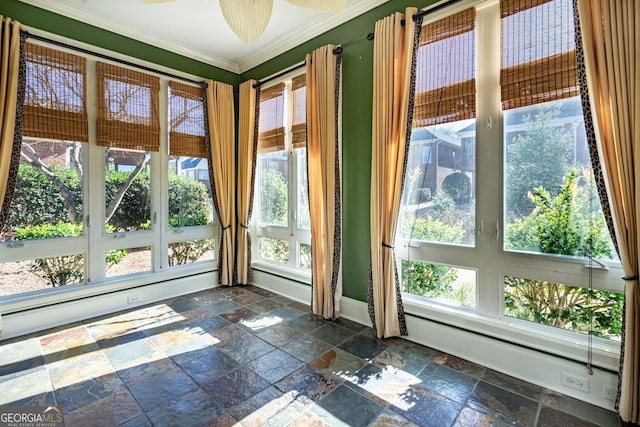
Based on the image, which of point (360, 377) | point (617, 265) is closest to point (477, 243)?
point (617, 265)

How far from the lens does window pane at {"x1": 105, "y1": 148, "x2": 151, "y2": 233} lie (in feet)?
11.5

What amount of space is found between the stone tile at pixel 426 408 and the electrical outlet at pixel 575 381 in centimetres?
75

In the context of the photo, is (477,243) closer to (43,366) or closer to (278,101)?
(278,101)

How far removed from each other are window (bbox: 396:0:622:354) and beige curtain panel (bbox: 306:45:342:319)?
0.72 metres

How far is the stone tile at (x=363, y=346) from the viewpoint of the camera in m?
2.53

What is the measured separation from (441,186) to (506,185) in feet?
1.62

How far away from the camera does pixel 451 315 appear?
2533 mm

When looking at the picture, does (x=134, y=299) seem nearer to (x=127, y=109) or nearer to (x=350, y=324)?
(x=127, y=109)

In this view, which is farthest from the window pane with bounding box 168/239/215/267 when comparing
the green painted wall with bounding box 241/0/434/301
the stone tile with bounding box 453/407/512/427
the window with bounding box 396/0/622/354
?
the stone tile with bounding box 453/407/512/427

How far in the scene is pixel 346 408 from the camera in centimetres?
190

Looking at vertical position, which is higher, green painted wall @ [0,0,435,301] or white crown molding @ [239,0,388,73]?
white crown molding @ [239,0,388,73]

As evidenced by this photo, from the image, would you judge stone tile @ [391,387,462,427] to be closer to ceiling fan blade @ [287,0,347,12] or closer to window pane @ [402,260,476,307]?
window pane @ [402,260,476,307]

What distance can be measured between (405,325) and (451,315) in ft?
1.43

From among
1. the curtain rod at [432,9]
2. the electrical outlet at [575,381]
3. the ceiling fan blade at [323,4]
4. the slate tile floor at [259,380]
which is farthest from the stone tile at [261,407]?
the curtain rod at [432,9]
